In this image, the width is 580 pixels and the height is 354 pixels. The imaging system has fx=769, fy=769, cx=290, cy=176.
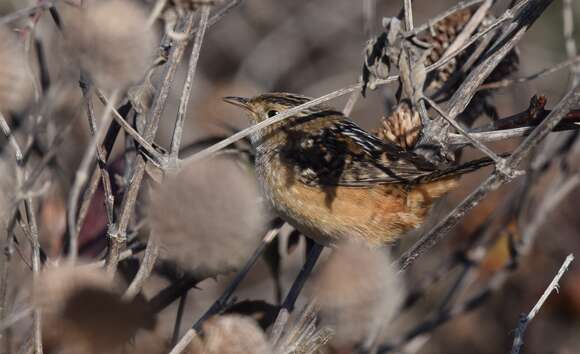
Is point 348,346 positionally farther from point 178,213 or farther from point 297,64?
point 297,64

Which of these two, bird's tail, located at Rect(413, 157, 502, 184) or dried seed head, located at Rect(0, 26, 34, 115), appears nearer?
dried seed head, located at Rect(0, 26, 34, 115)

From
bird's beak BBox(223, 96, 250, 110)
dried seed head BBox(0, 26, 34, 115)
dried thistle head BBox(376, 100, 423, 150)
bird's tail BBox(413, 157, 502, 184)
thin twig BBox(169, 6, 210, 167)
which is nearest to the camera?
dried seed head BBox(0, 26, 34, 115)

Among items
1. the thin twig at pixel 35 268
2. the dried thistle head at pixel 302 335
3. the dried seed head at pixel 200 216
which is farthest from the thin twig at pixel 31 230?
the dried thistle head at pixel 302 335

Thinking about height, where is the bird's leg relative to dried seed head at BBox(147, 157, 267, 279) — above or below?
below

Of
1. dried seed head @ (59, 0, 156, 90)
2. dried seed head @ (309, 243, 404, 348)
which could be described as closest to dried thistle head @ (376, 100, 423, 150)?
dried seed head @ (309, 243, 404, 348)

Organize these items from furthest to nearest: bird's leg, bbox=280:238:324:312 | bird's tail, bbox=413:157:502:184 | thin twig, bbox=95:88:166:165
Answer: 1. bird's leg, bbox=280:238:324:312
2. bird's tail, bbox=413:157:502:184
3. thin twig, bbox=95:88:166:165

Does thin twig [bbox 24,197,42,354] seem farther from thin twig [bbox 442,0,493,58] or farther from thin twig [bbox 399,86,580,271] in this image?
thin twig [bbox 442,0,493,58]

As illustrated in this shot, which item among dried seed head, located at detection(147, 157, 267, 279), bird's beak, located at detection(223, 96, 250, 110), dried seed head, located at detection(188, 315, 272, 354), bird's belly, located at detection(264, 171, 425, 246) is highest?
bird's beak, located at detection(223, 96, 250, 110)

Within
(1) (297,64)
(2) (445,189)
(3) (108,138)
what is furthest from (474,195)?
(1) (297,64)
